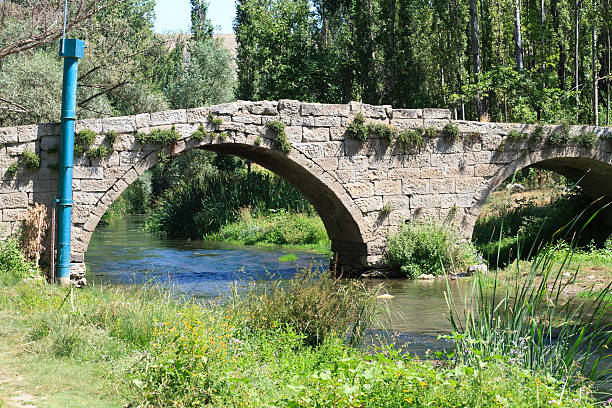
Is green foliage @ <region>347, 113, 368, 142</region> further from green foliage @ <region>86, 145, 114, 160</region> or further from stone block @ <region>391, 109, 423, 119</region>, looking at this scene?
green foliage @ <region>86, 145, 114, 160</region>

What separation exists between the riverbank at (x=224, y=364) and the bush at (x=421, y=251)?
5595 millimetres

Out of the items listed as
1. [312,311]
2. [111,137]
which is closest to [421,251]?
[111,137]

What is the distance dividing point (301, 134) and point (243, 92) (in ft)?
64.5

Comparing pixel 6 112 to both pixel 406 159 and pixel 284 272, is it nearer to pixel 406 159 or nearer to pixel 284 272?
pixel 284 272

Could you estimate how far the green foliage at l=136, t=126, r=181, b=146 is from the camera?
35.2 feet

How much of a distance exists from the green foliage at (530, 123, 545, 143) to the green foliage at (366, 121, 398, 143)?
9.63 ft

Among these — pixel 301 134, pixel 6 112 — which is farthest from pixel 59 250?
pixel 6 112

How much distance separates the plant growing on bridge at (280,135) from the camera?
11531 mm

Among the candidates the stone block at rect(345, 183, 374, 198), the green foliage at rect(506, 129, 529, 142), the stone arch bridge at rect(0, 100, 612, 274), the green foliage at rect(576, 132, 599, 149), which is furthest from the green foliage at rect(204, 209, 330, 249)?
the green foliage at rect(576, 132, 599, 149)

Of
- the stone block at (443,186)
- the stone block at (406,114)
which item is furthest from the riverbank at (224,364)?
the stone block at (443,186)

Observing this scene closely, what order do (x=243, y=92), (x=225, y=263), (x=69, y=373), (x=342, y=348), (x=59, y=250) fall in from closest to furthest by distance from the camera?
(x=69, y=373) < (x=342, y=348) < (x=59, y=250) < (x=225, y=263) < (x=243, y=92)

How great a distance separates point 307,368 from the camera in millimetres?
5402

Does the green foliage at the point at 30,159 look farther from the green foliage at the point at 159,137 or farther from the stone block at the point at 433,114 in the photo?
the stone block at the point at 433,114

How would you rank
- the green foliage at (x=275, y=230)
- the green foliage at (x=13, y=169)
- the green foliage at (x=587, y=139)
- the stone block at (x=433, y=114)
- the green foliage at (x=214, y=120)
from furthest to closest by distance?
the green foliage at (x=275, y=230), the green foliage at (x=587, y=139), the stone block at (x=433, y=114), the green foliage at (x=214, y=120), the green foliage at (x=13, y=169)
